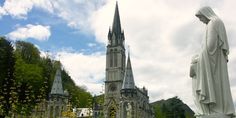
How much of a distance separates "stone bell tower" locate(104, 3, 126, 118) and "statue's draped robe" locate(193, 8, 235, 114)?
3999 inches

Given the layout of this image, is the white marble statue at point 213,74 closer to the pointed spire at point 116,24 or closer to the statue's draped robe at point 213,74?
the statue's draped robe at point 213,74

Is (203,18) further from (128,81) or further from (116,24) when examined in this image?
(116,24)

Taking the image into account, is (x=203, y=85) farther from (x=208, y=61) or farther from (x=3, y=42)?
(x=3, y=42)

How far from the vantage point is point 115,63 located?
122 m

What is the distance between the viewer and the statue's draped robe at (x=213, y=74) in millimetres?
8359

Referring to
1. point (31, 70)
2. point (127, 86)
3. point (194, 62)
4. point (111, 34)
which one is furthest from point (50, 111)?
point (194, 62)

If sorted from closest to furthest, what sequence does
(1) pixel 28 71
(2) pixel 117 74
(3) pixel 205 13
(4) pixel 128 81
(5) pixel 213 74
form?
(5) pixel 213 74, (3) pixel 205 13, (1) pixel 28 71, (4) pixel 128 81, (2) pixel 117 74

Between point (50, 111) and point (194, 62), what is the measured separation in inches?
3548

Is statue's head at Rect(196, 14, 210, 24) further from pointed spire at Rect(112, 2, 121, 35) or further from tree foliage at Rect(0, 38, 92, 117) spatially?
pointed spire at Rect(112, 2, 121, 35)

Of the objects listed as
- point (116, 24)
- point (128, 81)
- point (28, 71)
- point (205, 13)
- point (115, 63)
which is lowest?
point (205, 13)

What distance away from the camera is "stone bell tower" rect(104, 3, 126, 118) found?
116 metres

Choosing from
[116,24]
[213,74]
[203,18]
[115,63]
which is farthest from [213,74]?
[116,24]

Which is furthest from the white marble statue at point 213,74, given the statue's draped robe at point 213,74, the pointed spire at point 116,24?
the pointed spire at point 116,24

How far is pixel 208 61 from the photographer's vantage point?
8.63 metres
